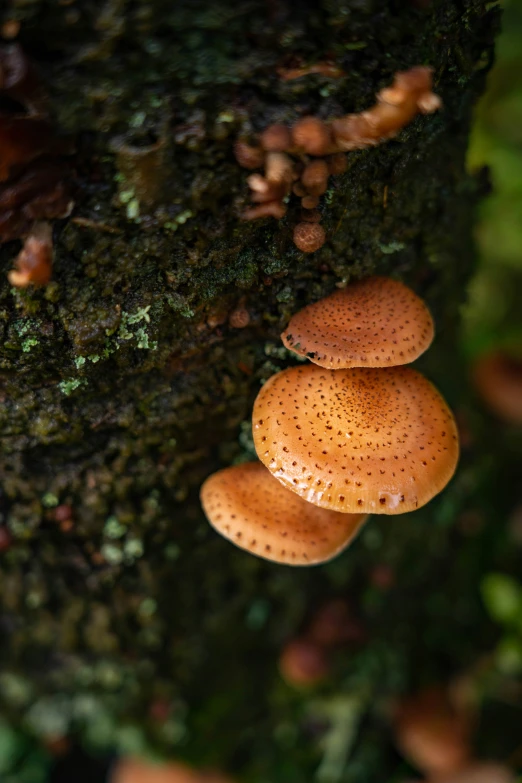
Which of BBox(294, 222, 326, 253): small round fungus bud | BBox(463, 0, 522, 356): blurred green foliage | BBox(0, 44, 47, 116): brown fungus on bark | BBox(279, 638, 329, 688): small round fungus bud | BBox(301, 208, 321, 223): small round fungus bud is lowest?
BBox(279, 638, 329, 688): small round fungus bud

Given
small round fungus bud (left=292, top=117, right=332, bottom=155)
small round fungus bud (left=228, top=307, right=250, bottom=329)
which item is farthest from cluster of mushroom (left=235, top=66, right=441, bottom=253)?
small round fungus bud (left=228, top=307, right=250, bottom=329)

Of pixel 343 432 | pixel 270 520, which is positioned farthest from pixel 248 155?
pixel 270 520

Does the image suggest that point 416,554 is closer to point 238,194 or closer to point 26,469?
point 26,469

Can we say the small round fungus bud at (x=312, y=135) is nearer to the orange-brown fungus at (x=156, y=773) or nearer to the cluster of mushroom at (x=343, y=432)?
the cluster of mushroom at (x=343, y=432)

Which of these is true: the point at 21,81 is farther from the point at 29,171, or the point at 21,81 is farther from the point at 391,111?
the point at 391,111

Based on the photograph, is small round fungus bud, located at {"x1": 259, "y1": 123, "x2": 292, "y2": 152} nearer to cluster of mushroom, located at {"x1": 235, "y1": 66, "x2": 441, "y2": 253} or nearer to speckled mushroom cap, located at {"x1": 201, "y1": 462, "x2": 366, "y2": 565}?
cluster of mushroom, located at {"x1": 235, "y1": 66, "x2": 441, "y2": 253}

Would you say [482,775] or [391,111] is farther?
[482,775]
